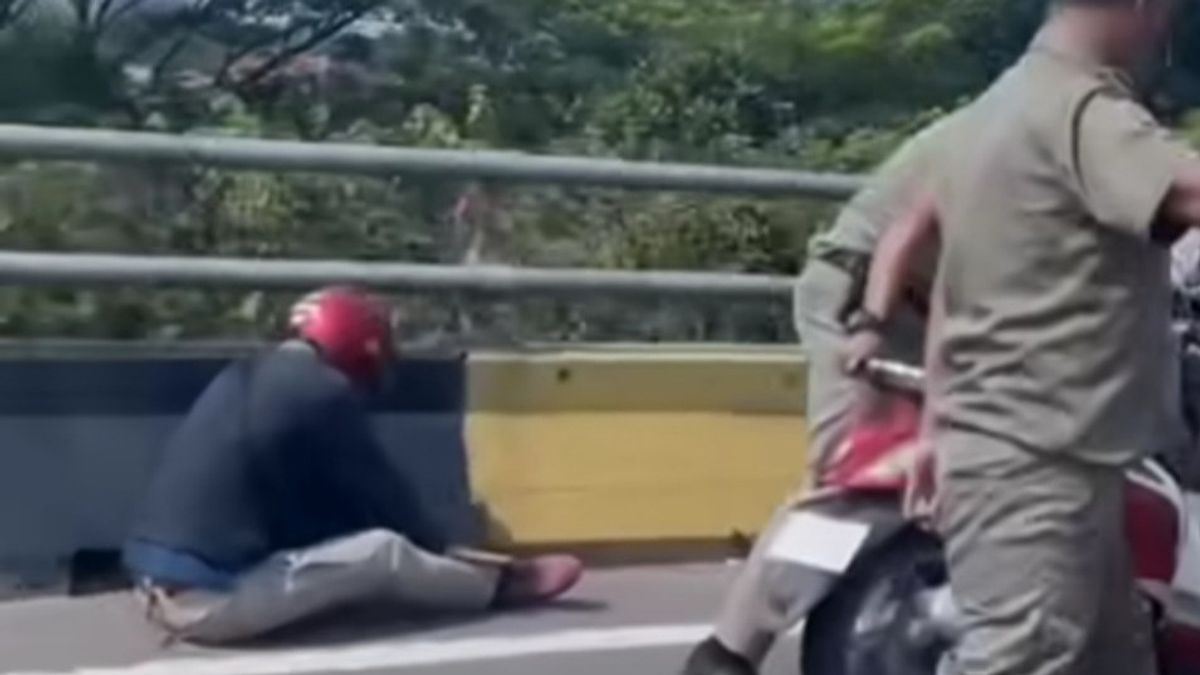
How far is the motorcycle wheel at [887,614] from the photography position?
7.78m

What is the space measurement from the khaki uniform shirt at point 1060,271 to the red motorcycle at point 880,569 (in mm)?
1713

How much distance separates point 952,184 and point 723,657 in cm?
269

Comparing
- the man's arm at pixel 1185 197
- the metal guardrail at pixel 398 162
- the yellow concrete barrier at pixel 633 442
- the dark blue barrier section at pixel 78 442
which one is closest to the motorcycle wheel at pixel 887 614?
the man's arm at pixel 1185 197

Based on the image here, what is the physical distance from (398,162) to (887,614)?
333 cm

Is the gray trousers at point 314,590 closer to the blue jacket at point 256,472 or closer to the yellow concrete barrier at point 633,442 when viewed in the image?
the blue jacket at point 256,472

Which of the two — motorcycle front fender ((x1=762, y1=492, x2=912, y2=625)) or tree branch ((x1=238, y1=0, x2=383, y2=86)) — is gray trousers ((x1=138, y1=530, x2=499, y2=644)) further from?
tree branch ((x1=238, y1=0, x2=383, y2=86))

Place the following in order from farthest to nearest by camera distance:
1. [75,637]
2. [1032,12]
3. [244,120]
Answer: [1032,12] → [244,120] → [75,637]

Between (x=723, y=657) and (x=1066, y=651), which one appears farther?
(x=723, y=657)

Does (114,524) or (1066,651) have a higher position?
(1066,651)

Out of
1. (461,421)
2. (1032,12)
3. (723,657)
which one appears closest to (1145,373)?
(723,657)

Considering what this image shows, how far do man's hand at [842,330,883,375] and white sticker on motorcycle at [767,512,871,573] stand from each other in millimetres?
361

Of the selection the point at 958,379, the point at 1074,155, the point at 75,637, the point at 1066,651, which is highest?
the point at 1074,155

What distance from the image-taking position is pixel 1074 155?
5609mm

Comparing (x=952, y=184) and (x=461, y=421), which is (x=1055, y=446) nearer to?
(x=952, y=184)
